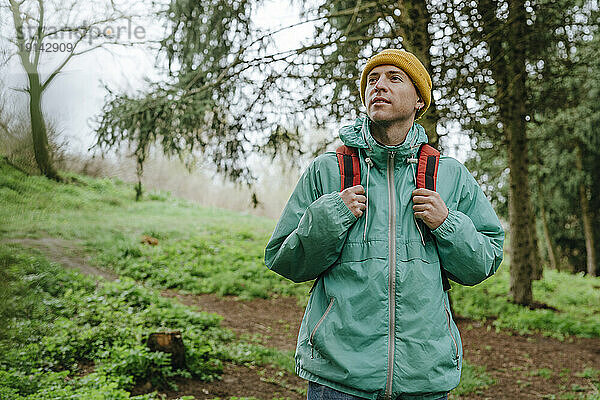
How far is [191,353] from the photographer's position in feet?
16.6

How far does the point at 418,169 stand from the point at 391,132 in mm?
192

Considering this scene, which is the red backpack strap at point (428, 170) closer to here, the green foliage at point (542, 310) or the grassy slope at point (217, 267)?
the grassy slope at point (217, 267)

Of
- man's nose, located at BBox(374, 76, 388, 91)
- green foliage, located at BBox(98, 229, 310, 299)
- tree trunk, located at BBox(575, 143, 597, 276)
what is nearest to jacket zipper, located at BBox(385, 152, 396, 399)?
man's nose, located at BBox(374, 76, 388, 91)

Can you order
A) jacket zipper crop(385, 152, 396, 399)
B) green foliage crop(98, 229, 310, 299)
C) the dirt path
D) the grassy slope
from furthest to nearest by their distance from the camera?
green foliage crop(98, 229, 310, 299), the grassy slope, the dirt path, jacket zipper crop(385, 152, 396, 399)

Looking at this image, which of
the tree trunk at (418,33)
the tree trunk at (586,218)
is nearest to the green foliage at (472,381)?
the tree trunk at (418,33)

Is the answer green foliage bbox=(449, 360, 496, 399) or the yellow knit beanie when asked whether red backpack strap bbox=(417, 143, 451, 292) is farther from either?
green foliage bbox=(449, 360, 496, 399)

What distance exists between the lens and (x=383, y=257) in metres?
1.84

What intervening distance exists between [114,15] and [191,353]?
3.47m

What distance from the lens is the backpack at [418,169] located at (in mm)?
1956

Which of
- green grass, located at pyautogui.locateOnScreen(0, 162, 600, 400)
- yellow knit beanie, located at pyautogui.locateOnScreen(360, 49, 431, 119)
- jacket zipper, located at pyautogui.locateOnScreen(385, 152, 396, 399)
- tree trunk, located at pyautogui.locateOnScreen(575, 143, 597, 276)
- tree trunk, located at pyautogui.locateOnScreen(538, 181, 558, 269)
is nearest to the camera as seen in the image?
jacket zipper, located at pyautogui.locateOnScreen(385, 152, 396, 399)

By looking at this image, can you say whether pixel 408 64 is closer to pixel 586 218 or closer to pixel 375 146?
pixel 375 146

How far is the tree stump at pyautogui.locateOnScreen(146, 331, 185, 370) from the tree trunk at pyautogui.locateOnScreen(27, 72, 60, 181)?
3.14m

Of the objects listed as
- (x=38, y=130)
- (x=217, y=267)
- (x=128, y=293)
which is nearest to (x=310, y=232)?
(x=38, y=130)

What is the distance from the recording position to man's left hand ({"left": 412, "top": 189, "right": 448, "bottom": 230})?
6.08 feet
